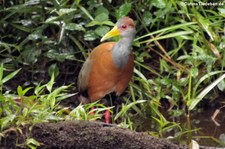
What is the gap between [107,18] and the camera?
6270 mm

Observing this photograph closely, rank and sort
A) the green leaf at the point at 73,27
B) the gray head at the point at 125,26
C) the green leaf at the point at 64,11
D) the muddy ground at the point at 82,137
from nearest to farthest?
the muddy ground at the point at 82,137 → the gray head at the point at 125,26 → the green leaf at the point at 64,11 → the green leaf at the point at 73,27

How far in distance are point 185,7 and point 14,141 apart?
268 cm

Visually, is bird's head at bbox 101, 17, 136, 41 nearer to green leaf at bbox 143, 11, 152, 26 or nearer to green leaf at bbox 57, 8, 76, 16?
green leaf at bbox 57, 8, 76, 16

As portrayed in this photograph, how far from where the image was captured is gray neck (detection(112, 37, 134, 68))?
594cm

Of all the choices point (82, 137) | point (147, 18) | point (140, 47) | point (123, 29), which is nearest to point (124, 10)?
point (147, 18)

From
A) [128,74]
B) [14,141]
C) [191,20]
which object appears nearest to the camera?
[14,141]

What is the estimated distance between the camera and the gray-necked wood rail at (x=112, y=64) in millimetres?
5945

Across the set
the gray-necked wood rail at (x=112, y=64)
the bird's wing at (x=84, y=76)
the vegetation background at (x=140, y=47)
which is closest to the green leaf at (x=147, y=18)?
the vegetation background at (x=140, y=47)

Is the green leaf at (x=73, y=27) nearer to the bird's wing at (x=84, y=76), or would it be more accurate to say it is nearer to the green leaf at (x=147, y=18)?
the bird's wing at (x=84, y=76)

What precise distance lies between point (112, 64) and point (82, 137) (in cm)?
201

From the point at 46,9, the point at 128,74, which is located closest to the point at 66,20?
the point at 46,9

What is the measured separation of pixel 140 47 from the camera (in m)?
6.69

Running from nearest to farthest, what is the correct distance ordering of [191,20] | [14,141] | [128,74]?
[14,141] < [128,74] < [191,20]

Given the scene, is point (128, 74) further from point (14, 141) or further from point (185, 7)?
point (14, 141)
